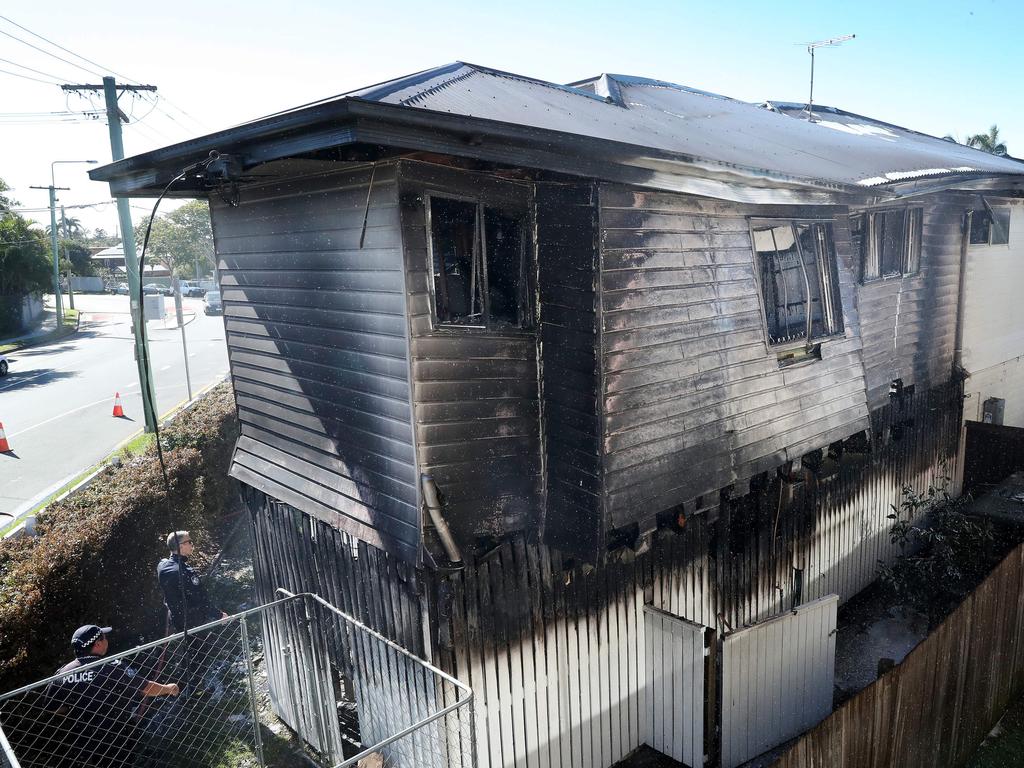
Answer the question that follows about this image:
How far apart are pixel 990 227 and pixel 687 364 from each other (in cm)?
1122

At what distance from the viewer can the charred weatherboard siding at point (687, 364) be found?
6195 mm

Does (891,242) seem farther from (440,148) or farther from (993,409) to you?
(440,148)

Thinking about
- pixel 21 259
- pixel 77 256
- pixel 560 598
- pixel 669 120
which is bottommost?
→ pixel 560 598

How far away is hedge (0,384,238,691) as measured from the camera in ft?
24.7

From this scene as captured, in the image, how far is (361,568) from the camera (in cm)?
700

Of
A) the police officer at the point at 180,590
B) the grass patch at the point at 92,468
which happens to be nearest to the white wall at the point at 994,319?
the police officer at the point at 180,590

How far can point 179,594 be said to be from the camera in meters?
9.02

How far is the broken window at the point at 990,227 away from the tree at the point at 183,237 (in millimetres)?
70405

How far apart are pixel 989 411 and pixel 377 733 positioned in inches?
620

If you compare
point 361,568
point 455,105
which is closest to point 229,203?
→ point 455,105

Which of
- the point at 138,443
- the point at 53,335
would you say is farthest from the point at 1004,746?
the point at 53,335

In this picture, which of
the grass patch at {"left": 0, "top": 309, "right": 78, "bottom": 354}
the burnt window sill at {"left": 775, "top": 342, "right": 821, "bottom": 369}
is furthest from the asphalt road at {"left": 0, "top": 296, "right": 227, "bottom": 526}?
the burnt window sill at {"left": 775, "top": 342, "right": 821, "bottom": 369}

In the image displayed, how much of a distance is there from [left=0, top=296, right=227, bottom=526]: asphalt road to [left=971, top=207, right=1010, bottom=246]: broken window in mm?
19714

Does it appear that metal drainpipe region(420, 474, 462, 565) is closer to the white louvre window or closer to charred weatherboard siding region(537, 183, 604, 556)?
charred weatherboard siding region(537, 183, 604, 556)
